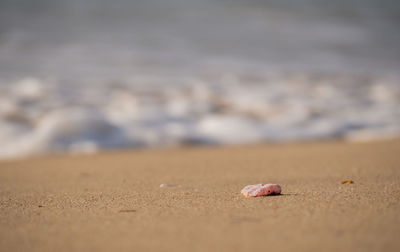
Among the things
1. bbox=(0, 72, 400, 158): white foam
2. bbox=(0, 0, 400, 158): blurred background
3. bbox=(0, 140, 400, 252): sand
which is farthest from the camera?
bbox=(0, 0, 400, 158): blurred background

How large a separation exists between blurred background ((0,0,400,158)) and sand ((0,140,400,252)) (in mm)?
1549

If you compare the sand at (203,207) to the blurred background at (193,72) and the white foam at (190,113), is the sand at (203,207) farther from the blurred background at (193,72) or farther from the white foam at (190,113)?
the blurred background at (193,72)

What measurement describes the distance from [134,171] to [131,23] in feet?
18.9

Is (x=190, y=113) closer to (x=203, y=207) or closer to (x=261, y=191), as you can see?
(x=261, y=191)

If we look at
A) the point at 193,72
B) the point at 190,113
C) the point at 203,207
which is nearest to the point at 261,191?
the point at 203,207


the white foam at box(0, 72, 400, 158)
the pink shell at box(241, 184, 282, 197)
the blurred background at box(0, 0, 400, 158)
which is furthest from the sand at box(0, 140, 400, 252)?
the blurred background at box(0, 0, 400, 158)

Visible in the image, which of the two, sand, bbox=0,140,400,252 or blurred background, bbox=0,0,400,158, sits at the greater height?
blurred background, bbox=0,0,400,158

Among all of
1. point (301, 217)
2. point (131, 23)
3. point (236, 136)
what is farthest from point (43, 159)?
point (131, 23)

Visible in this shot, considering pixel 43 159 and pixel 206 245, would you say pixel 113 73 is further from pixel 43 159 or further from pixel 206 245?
pixel 206 245

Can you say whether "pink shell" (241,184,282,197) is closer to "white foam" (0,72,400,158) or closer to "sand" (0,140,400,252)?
"sand" (0,140,400,252)

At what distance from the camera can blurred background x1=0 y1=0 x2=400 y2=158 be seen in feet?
15.0

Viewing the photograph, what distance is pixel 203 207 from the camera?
1602mm

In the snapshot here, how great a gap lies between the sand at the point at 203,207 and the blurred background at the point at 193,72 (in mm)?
1549

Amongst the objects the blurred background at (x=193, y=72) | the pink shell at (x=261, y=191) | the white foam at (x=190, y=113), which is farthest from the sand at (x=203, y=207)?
the blurred background at (x=193, y=72)
